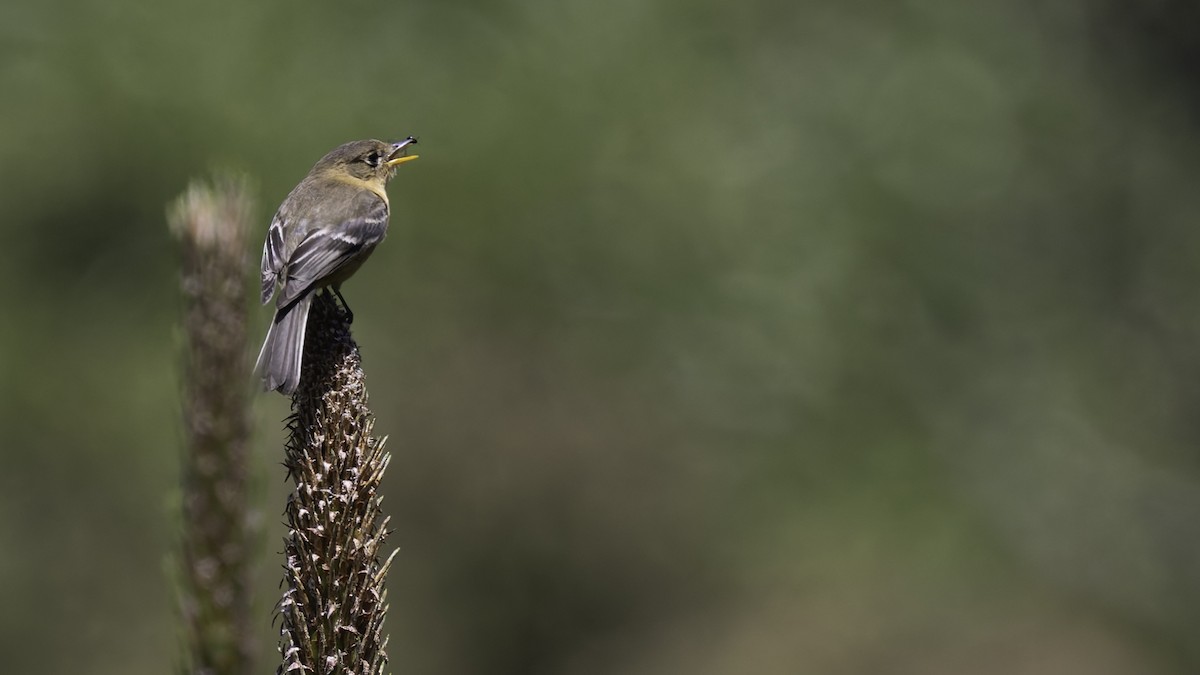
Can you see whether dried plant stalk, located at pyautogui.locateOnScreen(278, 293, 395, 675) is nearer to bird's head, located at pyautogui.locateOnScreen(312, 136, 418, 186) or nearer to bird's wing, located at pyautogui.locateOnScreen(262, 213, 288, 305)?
bird's wing, located at pyautogui.locateOnScreen(262, 213, 288, 305)

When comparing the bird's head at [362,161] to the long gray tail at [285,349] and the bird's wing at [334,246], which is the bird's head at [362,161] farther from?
the long gray tail at [285,349]

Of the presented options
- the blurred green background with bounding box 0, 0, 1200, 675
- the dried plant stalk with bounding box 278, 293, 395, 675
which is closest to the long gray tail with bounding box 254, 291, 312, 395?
the dried plant stalk with bounding box 278, 293, 395, 675

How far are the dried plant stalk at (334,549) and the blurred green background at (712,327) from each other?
1014 centimetres

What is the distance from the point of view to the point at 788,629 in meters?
14.3

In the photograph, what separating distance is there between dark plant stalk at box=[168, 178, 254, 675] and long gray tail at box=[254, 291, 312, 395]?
6.21ft

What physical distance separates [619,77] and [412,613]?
A: 20.3ft

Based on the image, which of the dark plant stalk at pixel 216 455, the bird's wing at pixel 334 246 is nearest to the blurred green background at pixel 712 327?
the bird's wing at pixel 334 246

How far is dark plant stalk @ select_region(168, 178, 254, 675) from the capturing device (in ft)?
5.57

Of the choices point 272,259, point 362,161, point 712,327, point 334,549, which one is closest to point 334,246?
point 272,259

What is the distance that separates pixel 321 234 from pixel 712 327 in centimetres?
837

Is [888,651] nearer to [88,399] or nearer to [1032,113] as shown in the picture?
[1032,113]

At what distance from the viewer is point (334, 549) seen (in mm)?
2871

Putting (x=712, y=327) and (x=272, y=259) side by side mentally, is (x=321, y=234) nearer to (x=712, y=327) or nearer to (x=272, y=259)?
(x=272, y=259)

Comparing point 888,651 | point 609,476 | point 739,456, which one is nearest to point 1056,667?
point 888,651
